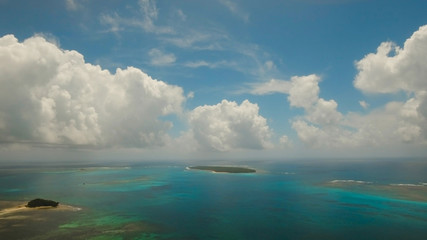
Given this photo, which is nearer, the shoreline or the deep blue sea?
the deep blue sea

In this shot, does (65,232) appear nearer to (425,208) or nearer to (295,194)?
(295,194)

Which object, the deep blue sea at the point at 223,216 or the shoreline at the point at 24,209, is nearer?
the deep blue sea at the point at 223,216

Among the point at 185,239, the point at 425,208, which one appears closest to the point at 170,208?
the point at 185,239

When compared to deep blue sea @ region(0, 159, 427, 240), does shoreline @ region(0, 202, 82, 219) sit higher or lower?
→ higher

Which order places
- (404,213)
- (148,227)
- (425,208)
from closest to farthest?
(148,227) < (404,213) < (425,208)

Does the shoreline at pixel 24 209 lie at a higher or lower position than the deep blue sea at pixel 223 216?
higher

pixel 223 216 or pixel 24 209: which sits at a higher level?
pixel 24 209

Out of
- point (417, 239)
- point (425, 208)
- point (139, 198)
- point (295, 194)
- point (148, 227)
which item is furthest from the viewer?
point (295, 194)

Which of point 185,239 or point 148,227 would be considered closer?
point 185,239

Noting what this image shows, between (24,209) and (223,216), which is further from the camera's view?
(24,209)

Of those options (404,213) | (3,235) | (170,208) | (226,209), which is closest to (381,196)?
(404,213)
